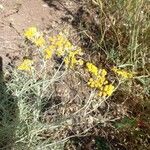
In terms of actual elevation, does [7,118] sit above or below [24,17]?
below

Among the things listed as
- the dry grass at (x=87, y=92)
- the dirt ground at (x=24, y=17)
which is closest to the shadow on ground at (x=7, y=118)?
the dry grass at (x=87, y=92)

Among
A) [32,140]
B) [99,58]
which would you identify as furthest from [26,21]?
[32,140]

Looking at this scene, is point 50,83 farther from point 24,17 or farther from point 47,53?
point 24,17

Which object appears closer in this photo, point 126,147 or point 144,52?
point 126,147

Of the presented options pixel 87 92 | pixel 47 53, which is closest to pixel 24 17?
pixel 87 92

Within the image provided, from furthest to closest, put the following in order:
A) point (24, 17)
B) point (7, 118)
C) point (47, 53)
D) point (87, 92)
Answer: point (24, 17), point (87, 92), point (7, 118), point (47, 53)

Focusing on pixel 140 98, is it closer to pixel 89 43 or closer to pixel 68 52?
pixel 89 43
